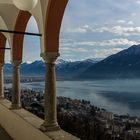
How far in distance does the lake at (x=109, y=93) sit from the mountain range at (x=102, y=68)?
2.14 feet

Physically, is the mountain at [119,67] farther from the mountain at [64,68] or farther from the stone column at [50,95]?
the stone column at [50,95]

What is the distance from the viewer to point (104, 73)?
88.4 ft

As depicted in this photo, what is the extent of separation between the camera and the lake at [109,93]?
53.3 feet

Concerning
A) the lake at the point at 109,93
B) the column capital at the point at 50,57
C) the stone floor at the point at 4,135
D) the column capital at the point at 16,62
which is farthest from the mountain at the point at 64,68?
the column capital at the point at 50,57

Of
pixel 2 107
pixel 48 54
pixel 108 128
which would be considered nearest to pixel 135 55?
pixel 108 128

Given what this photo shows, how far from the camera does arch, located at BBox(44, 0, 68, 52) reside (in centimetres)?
A: 527

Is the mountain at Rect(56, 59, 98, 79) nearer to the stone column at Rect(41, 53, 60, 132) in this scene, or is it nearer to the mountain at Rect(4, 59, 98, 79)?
the mountain at Rect(4, 59, 98, 79)

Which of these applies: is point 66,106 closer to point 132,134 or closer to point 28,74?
point 132,134

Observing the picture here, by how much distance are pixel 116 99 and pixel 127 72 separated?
3.18 meters

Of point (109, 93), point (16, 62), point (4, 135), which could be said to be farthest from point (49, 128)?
point (109, 93)

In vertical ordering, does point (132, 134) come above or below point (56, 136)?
below

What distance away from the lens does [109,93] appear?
22672 mm

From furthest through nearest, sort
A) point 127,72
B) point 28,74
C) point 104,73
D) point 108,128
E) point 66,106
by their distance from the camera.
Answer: point 28,74 → point 104,73 → point 127,72 → point 66,106 → point 108,128

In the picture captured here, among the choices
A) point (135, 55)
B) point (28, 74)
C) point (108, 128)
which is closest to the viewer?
point (108, 128)
